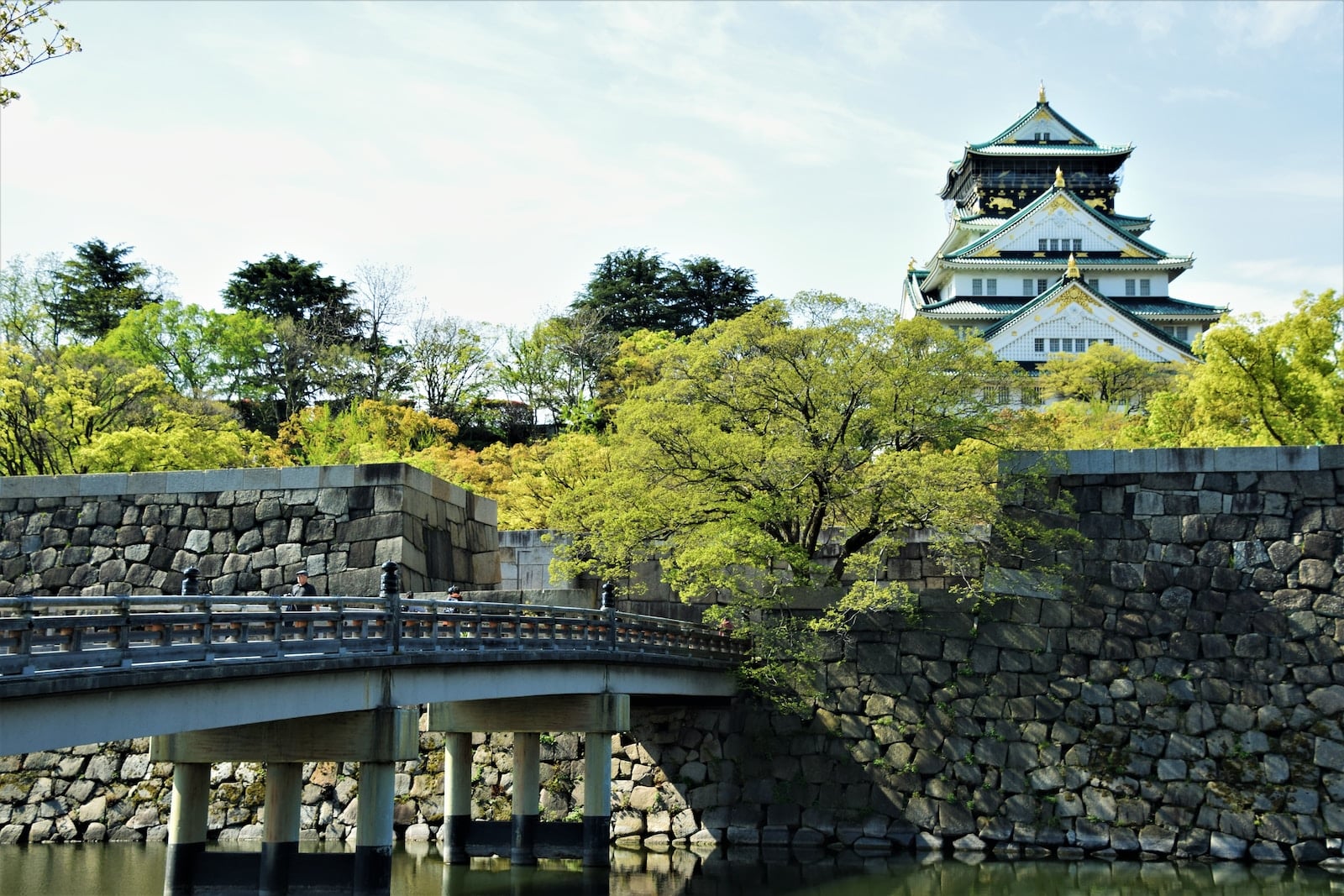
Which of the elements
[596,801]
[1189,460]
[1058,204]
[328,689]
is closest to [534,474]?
[596,801]

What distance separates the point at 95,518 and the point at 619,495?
352 inches

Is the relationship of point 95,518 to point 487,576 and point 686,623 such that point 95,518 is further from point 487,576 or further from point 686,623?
point 686,623

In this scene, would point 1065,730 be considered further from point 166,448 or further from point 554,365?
point 554,365

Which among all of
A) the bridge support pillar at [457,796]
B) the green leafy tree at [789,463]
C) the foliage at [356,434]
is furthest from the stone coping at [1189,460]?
the foliage at [356,434]

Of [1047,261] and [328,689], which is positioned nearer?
[328,689]

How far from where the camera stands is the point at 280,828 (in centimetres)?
1498

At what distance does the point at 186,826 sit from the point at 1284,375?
20.9 metres

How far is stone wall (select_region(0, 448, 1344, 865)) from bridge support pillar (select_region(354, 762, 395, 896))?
8.16m

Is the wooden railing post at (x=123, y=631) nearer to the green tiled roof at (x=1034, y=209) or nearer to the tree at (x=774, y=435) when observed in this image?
the tree at (x=774, y=435)

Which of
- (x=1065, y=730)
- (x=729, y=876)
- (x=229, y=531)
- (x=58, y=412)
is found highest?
(x=58, y=412)

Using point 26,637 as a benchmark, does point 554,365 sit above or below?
above

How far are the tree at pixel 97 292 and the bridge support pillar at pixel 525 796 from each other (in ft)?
107

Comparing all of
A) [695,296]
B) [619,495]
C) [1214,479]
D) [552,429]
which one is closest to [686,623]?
[619,495]

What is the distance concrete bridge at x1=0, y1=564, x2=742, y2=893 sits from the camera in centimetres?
1087
